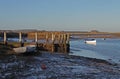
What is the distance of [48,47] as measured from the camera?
132 feet

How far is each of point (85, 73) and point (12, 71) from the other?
4158mm

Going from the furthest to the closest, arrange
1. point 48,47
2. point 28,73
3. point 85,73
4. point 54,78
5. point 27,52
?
point 48,47
point 27,52
point 85,73
point 28,73
point 54,78

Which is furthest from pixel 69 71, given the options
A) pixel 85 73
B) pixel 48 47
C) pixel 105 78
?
pixel 48 47

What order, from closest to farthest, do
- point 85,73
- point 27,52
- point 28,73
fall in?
point 28,73 < point 85,73 < point 27,52

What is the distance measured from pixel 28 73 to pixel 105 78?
412 cm

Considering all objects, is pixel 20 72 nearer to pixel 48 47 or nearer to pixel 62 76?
pixel 62 76

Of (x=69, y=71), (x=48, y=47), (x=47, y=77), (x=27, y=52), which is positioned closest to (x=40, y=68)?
(x=69, y=71)

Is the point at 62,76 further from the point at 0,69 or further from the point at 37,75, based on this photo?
the point at 0,69

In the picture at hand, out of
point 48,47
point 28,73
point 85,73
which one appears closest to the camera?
point 28,73

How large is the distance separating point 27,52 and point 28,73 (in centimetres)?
1099

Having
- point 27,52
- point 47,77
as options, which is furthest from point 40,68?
point 27,52

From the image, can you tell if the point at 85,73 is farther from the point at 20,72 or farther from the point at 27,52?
the point at 27,52

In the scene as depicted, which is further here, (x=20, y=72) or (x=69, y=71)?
(x=69, y=71)

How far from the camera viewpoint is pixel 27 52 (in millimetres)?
28953
